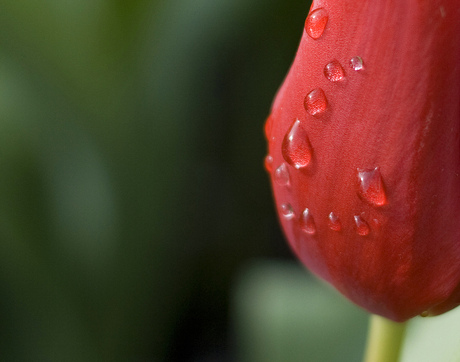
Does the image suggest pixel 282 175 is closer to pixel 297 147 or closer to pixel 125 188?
pixel 297 147

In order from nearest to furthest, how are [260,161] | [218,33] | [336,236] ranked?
[336,236]
[218,33]
[260,161]

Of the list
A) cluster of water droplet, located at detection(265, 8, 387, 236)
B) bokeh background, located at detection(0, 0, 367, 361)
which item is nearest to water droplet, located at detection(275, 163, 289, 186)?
cluster of water droplet, located at detection(265, 8, 387, 236)

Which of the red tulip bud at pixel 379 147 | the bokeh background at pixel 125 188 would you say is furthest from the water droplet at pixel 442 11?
the bokeh background at pixel 125 188

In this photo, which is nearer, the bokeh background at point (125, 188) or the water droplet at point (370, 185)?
the water droplet at point (370, 185)

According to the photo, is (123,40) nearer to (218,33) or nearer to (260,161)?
(218,33)

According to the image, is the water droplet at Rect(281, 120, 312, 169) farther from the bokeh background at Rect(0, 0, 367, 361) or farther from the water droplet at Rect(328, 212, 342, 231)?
the bokeh background at Rect(0, 0, 367, 361)

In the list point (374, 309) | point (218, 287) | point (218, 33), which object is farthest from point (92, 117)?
point (374, 309)

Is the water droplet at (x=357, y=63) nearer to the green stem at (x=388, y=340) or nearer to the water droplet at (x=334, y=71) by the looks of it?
the water droplet at (x=334, y=71)
